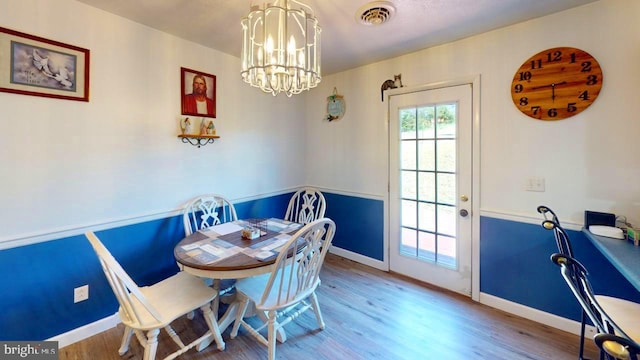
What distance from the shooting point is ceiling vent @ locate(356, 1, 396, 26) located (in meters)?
1.81

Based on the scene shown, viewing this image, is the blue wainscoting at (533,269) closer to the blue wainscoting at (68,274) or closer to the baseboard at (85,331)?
the blue wainscoting at (68,274)

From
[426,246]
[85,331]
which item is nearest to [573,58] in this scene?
[426,246]

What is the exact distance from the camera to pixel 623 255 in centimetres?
139

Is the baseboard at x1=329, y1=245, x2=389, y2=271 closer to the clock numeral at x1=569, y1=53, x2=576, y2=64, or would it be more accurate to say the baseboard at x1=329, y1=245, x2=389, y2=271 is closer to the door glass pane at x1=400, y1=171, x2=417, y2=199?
the door glass pane at x1=400, y1=171, x2=417, y2=199

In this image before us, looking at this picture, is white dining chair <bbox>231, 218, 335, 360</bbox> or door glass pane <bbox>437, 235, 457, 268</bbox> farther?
door glass pane <bbox>437, 235, 457, 268</bbox>

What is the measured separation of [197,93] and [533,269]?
3.28m

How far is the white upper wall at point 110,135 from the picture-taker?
164cm

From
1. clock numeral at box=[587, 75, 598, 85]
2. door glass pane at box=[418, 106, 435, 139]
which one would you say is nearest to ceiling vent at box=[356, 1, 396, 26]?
door glass pane at box=[418, 106, 435, 139]

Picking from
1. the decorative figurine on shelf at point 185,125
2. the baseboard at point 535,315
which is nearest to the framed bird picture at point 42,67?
the decorative figurine on shelf at point 185,125

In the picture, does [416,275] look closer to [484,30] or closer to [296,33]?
[484,30]

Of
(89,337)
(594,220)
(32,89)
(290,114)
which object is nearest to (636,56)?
(594,220)

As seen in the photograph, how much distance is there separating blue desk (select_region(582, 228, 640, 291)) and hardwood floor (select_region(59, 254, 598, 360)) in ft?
2.61

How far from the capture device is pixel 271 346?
1.60 m

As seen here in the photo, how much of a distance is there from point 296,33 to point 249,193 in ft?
5.64
